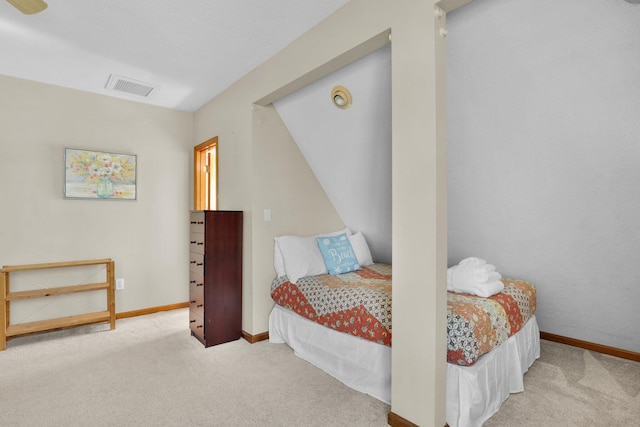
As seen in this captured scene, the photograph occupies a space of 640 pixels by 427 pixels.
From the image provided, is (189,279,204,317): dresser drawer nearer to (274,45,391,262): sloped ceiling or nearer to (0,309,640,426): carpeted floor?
(0,309,640,426): carpeted floor

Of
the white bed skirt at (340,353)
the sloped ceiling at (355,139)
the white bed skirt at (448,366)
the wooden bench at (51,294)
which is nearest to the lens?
the white bed skirt at (448,366)

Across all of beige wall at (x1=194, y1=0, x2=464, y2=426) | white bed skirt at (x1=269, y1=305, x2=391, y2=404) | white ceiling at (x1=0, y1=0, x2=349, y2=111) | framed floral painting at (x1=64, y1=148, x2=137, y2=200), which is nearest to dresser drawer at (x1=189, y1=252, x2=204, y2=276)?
white bed skirt at (x1=269, y1=305, x2=391, y2=404)

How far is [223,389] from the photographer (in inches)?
90.0

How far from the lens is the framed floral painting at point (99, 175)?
3510 millimetres

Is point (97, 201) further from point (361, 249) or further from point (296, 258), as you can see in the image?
point (361, 249)

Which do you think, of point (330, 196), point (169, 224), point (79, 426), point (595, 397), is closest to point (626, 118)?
point (595, 397)

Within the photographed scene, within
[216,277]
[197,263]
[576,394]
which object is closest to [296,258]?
[216,277]

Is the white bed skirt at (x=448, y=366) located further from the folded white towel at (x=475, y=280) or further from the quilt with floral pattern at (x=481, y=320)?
the folded white towel at (x=475, y=280)

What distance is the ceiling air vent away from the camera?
10.8 feet

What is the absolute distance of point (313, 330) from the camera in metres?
2.69

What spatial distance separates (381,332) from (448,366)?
436 mm

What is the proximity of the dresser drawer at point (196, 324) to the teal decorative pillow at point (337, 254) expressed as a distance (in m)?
1.26

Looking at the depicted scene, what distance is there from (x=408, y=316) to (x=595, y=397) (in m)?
1.47

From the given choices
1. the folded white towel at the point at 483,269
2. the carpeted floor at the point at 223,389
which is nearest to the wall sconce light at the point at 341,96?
the folded white towel at the point at 483,269
